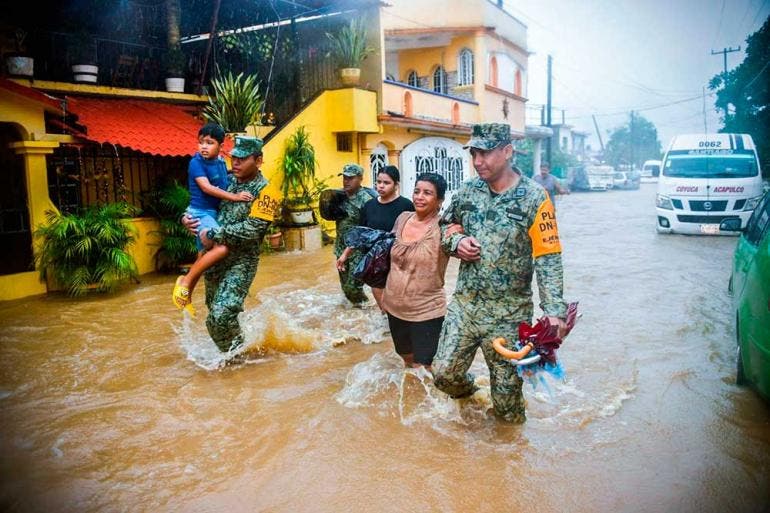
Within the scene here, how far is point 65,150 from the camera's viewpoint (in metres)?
9.65

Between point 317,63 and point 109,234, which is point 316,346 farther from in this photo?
point 317,63

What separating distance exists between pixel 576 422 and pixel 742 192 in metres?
10.9

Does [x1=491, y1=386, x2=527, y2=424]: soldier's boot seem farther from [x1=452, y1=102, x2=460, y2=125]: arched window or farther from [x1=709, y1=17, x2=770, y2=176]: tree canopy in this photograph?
[x1=709, y1=17, x2=770, y2=176]: tree canopy

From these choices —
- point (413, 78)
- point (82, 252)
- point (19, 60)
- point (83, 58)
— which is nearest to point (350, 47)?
point (83, 58)

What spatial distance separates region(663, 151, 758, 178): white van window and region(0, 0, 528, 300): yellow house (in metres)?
6.17

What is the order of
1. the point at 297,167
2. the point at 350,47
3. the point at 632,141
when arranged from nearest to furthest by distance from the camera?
the point at 297,167 → the point at 350,47 → the point at 632,141

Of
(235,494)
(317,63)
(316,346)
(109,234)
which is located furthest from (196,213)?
(317,63)

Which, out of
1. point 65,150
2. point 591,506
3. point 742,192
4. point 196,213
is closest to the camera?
point 591,506

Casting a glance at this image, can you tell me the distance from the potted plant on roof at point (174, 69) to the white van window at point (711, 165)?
10.9 m

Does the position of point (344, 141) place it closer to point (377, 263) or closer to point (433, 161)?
point (433, 161)

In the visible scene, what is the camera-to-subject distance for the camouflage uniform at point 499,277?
3523 millimetres

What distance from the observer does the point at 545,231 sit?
3.51 meters

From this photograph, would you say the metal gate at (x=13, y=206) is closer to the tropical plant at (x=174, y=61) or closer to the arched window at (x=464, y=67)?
the tropical plant at (x=174, y=61)

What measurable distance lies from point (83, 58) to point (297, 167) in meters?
4.25
